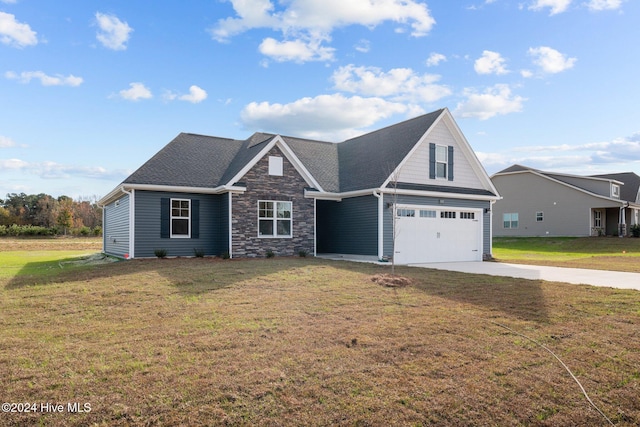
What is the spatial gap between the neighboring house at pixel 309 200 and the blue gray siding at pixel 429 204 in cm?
5

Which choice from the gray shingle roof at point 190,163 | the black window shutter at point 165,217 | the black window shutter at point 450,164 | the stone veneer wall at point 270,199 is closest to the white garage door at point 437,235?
the black window shutter at point 450,164

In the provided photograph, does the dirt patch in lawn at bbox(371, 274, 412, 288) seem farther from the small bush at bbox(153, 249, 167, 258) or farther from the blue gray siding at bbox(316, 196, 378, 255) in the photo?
the small bush at bbox(153, 249, 167, 258)

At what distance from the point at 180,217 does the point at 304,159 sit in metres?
6.90

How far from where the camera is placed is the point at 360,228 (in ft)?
59.8

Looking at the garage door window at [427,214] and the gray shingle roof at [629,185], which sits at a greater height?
the gray shingle roof at [629,185]

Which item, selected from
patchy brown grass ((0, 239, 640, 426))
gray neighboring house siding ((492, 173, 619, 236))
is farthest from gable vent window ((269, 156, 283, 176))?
gray neighboring house siding ((492, 173, 619, 236))

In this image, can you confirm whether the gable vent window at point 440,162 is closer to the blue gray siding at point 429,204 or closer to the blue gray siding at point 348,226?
the blue gray siding at point 429,204

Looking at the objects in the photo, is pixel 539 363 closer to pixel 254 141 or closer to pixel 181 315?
pixel 181 315

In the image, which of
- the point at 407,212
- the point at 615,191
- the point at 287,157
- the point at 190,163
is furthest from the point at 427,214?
the point at 615,191

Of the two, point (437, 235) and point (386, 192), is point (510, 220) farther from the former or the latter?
point (386, 192)

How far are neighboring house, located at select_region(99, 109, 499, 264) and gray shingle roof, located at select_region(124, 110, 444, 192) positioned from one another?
0.22ft

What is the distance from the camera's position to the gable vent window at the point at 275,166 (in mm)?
17766

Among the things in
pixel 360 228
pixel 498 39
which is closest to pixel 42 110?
pixel 360 228

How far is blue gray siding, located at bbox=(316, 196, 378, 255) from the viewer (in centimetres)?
1759
